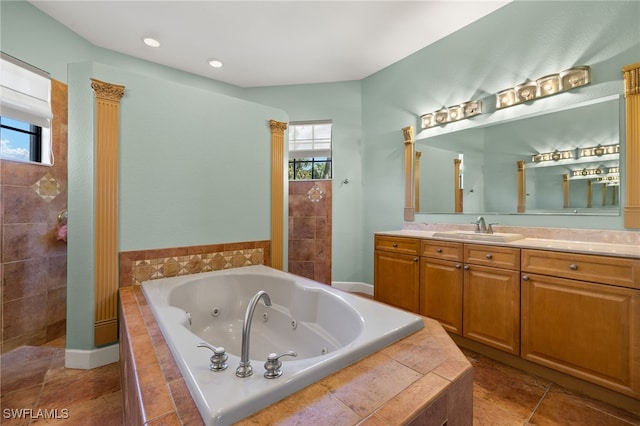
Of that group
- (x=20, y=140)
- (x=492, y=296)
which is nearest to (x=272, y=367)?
(x=492, y=296)

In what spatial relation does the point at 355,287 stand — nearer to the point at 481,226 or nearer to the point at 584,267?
the point at 481,226

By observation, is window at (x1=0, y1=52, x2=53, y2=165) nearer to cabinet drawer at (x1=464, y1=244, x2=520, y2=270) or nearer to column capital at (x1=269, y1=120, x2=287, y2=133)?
column capital at (x1=269, y1=120, x2=287, y2=133)

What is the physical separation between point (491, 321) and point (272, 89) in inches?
146

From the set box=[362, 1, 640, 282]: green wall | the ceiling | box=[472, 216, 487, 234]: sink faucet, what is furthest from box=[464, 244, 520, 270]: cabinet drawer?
the ceiling

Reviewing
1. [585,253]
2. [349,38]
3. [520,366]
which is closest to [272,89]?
[349,38]

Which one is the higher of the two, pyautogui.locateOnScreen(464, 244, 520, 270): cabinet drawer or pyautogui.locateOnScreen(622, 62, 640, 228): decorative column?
pyautogui.locateOnScreen(622, 62, 640, 228): decorative column

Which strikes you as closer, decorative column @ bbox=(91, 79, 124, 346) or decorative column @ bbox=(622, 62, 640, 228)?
decorative column @ bbox=(622, 62, 640, 228)

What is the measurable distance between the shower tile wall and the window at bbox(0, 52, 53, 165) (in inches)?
3.1

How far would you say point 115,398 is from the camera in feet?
5.15

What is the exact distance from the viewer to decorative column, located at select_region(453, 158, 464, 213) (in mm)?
2670

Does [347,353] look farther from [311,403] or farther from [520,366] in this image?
[520,366]

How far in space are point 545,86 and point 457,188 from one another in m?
1.03

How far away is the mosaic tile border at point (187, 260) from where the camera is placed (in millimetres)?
1971

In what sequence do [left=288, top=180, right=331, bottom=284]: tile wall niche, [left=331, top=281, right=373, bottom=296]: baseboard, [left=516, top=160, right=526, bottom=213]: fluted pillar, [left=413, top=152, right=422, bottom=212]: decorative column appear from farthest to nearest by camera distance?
[left=288, top=180, right=331, bottom=284]: tile wall niche → [left=331, top=281, right=373, bottom=296]: baseboard → [left=413, top=152, right=422, bottom=212]: decorative column → [left=516, top=160, right=526, bottom=213]: fluted pillar
